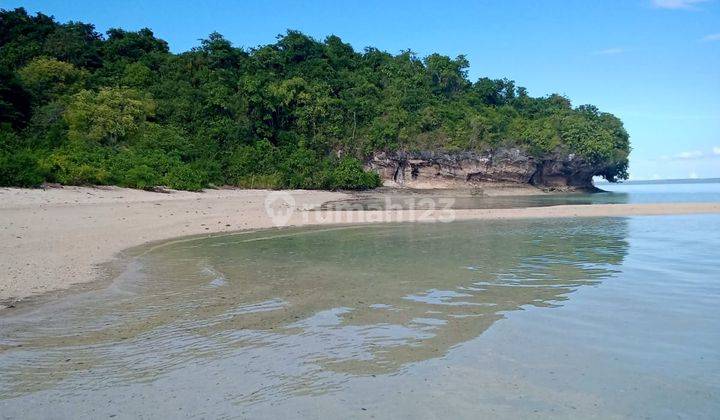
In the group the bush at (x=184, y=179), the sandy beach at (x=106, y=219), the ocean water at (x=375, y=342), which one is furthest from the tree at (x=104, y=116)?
the ocean water at (x=375, y=342)

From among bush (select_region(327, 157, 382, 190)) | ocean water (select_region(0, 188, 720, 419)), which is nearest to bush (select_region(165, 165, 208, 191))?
bush (select_region(327, 157, 382, 190))

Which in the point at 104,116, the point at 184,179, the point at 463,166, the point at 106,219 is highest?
the point at 104,116

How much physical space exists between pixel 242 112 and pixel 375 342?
4229 centimetres

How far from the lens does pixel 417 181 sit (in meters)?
53.7

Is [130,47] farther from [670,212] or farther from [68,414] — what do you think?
[68,414]

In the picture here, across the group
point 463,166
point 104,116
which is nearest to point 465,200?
point 463,166

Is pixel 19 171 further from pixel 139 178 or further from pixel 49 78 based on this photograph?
pixel 49 78

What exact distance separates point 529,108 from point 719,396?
6721cm

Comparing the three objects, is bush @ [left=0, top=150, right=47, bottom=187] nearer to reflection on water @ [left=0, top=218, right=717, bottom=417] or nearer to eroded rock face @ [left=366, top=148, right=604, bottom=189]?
reflection on water @ [left=0, top=218, right=717, bottom=417]

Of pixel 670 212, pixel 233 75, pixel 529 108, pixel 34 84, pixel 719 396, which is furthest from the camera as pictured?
pixel 529 108

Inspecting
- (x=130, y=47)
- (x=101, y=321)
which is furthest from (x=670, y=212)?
(x=130, y=47)

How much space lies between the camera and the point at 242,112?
44844 mm

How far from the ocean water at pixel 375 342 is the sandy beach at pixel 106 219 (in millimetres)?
1176

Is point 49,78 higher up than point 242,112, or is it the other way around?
point 49,78
